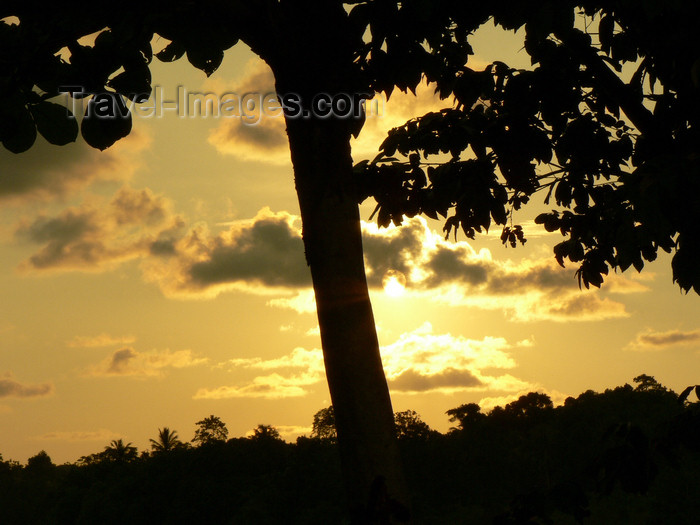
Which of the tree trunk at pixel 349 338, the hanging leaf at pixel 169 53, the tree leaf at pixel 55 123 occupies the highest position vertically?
the hanging leaf at pixel 169 53

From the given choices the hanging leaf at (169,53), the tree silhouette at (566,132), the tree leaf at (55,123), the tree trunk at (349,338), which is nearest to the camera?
the tree leaf at (55,123)

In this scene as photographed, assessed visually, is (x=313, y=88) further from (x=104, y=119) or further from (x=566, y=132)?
(x=566, y=132)

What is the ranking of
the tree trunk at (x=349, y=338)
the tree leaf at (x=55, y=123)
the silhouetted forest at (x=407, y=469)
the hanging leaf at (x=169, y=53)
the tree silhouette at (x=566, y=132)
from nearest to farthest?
the tree leaf at (x=55, y=123), the tree trunk at (x=349, y=338), the hanging leaf at (x=169, y=53), the tree silhouette at (x=566, y=132), the silhouetted forest at (x=407, y=469)

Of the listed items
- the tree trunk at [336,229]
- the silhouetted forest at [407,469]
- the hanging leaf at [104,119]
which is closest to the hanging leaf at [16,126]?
the hanging leaf at [104,119]

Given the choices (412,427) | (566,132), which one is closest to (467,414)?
(412,427)

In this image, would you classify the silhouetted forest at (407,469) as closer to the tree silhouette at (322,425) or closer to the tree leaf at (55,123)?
the tree silhouette at (322,425)

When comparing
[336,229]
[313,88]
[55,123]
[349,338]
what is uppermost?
[313,88]

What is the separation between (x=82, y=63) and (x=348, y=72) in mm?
1643

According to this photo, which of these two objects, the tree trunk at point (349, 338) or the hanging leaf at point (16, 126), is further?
the tree trunk at point (349, 338)

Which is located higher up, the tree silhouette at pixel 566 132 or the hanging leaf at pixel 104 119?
the tree silhouette at pixel 566 132

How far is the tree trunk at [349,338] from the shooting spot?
3.72 meters

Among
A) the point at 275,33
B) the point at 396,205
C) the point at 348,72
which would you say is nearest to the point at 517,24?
the point at 348,72

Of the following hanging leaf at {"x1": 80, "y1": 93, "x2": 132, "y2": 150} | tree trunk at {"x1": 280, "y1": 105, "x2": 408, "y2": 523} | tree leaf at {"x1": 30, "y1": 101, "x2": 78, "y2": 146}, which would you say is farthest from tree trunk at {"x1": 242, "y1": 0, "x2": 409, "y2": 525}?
tree leaf at {"x1": 30, "y1": 101, "x2": 78, "y2": 146}

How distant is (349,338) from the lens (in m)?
3.77
